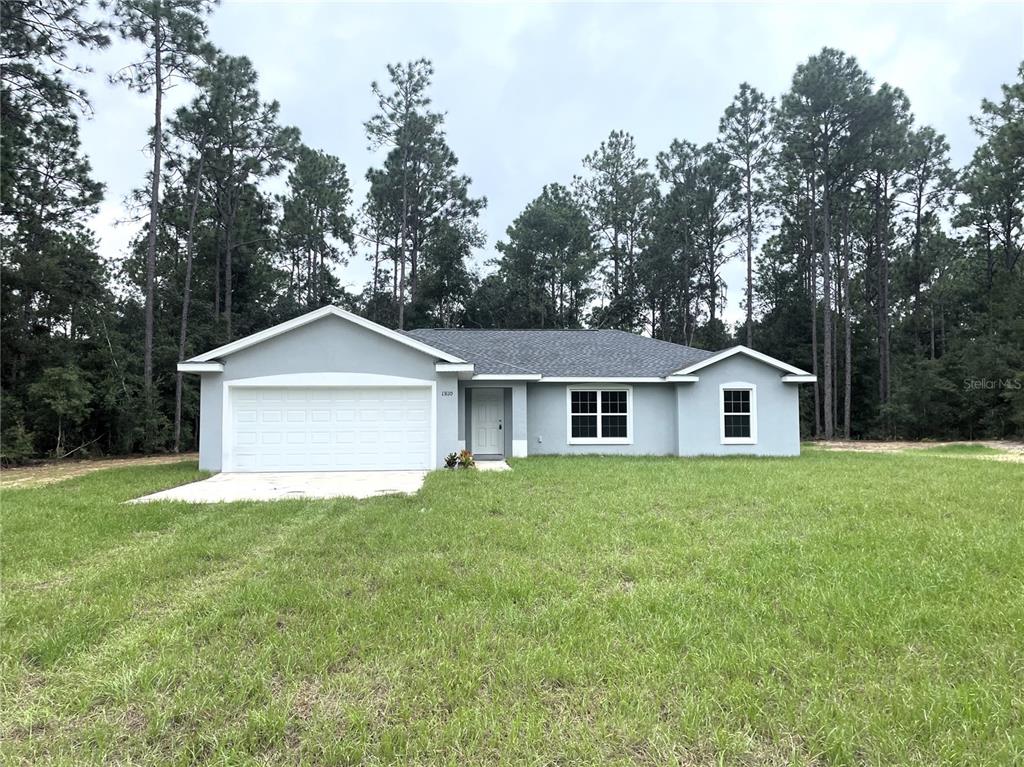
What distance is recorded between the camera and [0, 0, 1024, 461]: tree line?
61.9 feet

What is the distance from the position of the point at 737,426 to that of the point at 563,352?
230 inches

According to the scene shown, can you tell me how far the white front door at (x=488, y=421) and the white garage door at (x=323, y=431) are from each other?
9.10 ft

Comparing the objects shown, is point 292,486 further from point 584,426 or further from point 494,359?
point 584,426

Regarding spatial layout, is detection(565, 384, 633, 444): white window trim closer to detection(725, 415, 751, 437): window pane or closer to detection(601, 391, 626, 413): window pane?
detection(601, 391, 626, 413): window pane

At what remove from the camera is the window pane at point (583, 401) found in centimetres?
1584

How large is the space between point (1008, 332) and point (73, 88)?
37808mm

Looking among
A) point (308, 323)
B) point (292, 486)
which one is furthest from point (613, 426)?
point (292, 486)

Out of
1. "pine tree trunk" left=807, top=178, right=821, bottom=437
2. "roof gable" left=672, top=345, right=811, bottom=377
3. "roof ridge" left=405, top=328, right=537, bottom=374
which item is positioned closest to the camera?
"roof ridge" left=405, top=328, right=537, bottom=374

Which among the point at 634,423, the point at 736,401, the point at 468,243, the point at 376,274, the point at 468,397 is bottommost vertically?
the point at 634,423

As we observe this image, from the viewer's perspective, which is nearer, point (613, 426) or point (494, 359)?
point (613, 426)

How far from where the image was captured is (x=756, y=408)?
1571 cm

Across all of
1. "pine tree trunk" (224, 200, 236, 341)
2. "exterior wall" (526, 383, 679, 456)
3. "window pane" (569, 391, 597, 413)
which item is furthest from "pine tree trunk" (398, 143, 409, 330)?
"window pane" (569, 391, 597, 413)

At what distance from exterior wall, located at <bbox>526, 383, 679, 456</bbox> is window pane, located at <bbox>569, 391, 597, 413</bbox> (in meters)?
0.30

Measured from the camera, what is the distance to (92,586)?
14.7 ft
